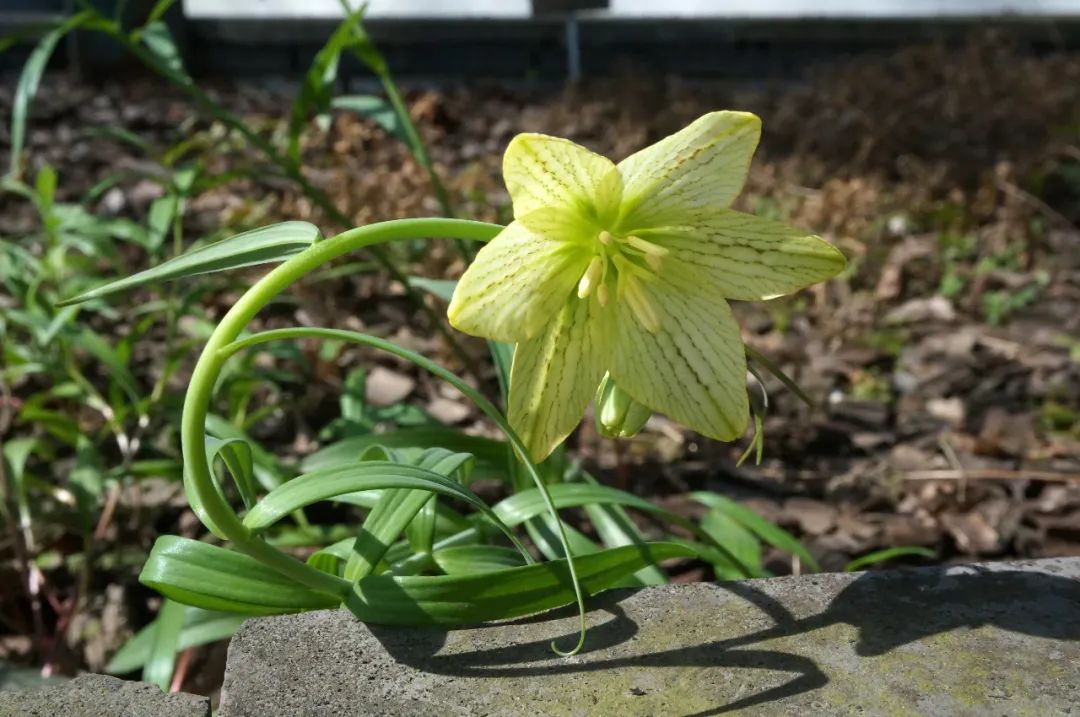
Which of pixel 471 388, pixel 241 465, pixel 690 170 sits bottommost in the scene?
pixel 241 465

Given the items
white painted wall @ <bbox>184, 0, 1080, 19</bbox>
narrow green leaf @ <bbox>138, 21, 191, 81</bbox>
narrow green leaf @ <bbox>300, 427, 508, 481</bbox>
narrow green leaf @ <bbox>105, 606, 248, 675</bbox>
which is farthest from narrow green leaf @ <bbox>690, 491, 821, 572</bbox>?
white painted wall @ <bbox>184, 0, 1080, 19</bbox>

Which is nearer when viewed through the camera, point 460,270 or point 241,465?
point 241,465

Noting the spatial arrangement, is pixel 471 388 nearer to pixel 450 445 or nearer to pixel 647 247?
pixel 647 247

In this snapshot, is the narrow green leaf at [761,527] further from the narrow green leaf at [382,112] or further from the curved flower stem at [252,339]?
the narrow green leaf at [382,112]

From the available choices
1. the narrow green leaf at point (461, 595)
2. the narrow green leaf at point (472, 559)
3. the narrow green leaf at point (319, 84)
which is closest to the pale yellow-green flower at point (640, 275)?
the narrow green leaf at point (461, 595)

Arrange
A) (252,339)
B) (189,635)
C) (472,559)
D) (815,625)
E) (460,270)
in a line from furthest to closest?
1. (460,270)
2. (189,635)
3. (472,559)
4. (815,625)
5. (252,339)

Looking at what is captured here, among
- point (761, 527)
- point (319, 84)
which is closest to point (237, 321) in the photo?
point (761, 527)
